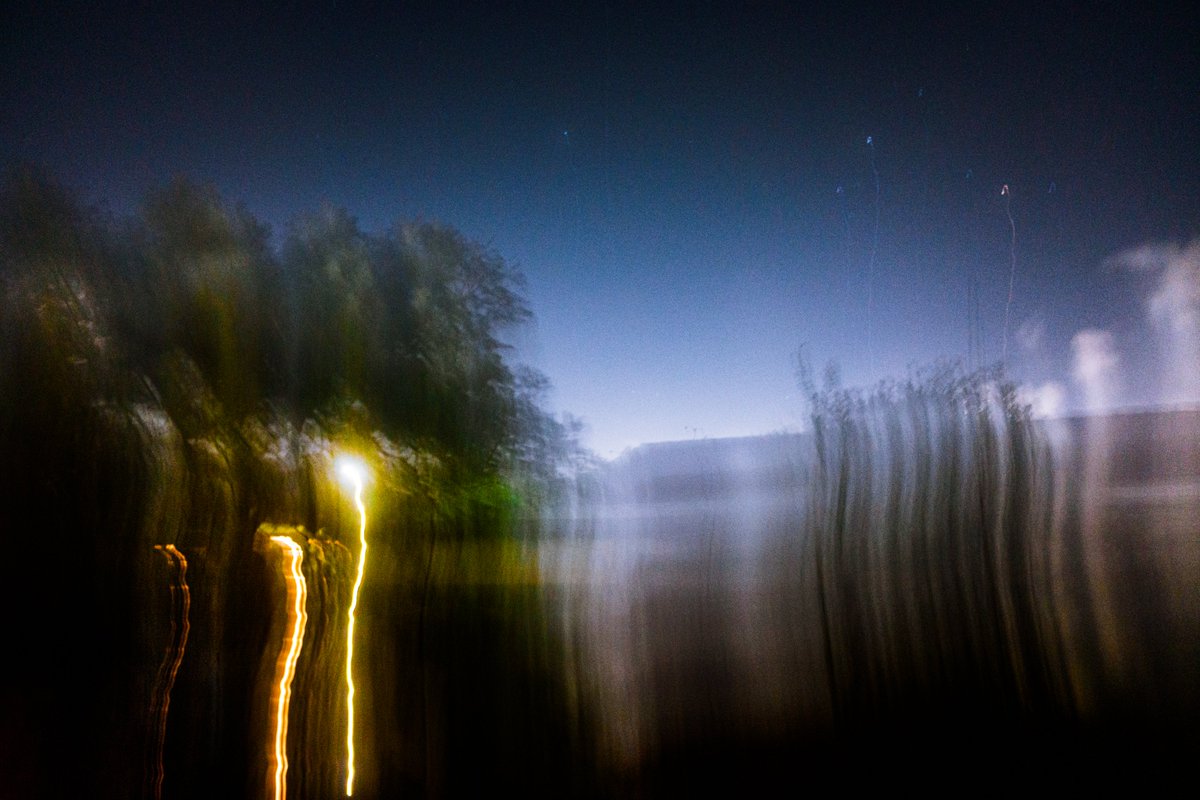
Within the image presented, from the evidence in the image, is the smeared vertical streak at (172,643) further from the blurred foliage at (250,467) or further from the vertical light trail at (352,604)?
the vertical light trail at (352,604)

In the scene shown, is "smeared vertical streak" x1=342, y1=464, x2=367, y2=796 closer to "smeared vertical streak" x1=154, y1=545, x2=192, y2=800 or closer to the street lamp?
the street lamp

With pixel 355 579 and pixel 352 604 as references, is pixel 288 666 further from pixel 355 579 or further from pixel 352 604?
pixel 355 579

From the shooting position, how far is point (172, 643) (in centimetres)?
410

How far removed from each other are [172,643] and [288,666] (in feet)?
3.70

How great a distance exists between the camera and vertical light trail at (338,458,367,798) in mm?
3393

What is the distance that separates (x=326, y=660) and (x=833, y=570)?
4.05 metres

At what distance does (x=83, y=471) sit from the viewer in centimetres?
467

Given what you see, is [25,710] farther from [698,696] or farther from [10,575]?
[698,696]

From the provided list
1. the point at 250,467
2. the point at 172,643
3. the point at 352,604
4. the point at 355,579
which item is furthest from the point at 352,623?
the point at 250,467

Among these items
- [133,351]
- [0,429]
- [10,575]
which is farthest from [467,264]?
[10,575]

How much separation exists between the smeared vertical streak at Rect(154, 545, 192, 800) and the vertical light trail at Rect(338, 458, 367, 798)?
43.4 inches

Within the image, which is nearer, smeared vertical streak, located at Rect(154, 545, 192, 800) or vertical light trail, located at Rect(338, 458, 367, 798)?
vertical light trail, located at Rect(338, 458, 367, 798)

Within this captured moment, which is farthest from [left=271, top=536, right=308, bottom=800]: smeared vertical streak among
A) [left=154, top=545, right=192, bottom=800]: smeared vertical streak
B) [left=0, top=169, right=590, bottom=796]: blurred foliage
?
[left=154, top=545, right=192, bottom=800]: smeared vertical streak

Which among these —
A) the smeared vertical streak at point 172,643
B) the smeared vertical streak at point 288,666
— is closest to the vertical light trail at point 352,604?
the smeared vertical streak at point 288,666
